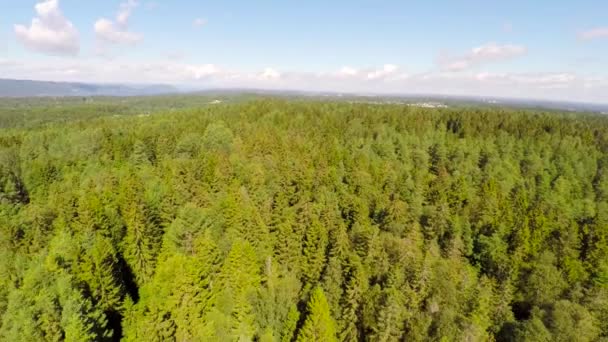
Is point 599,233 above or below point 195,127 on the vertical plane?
below

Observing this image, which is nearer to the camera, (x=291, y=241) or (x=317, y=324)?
(x=317, y=324)

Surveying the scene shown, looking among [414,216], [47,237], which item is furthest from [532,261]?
[47,237]

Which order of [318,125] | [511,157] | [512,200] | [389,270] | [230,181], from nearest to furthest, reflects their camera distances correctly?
1. [389,270]
2. [230,181]
3. [512,200]
4. [511,157]
5. [318,125]

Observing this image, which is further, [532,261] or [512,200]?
[512,200]

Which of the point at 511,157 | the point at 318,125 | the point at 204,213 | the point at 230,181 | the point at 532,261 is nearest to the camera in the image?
the point at 204,213

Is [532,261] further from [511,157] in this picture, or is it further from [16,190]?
[16,190]

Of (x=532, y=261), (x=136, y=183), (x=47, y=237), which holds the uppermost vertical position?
(x=136, y=183)

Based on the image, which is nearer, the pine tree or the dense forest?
the pine tree

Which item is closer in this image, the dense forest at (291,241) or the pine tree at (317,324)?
the pine tree at (317,324)
